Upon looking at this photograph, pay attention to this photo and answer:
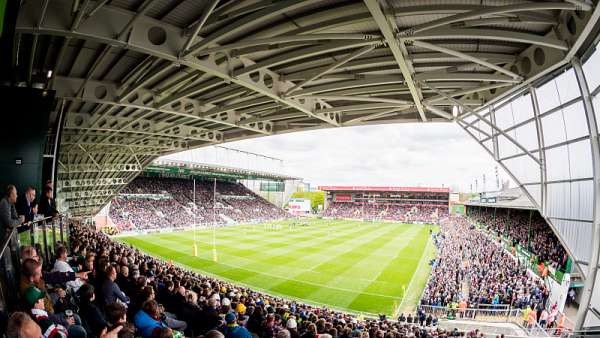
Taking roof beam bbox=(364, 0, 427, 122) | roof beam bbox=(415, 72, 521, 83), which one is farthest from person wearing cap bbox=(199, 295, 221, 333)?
roof beam bbox=(415, 72, 521, 83)

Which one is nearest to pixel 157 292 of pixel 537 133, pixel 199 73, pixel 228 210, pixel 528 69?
pixel 199 73

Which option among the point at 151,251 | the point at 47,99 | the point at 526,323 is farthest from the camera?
the point at 151,251

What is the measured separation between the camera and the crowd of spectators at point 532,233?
20.3 meters

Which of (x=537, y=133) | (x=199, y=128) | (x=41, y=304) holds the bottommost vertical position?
(x=41, y=304)

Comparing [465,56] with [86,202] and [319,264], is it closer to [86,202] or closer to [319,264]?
[319,264]

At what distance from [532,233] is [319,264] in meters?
17.0

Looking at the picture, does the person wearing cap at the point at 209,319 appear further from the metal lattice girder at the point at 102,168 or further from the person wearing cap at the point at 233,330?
the metal lattice girder at the point at 102,168

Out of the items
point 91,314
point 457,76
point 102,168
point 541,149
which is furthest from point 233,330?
point 102,168

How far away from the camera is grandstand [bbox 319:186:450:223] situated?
85.5 m

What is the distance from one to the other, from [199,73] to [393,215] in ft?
266

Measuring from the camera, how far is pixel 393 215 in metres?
85.6

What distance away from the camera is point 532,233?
A: 27.0 meters

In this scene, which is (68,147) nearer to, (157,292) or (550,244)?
(157,292)

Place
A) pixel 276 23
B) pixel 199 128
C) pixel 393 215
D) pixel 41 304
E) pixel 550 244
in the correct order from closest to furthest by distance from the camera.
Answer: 1. pixel 41 304
2. pixel 276 23
3. pixel 199 128
4. pixel 550 244
5. pixel 393 215
